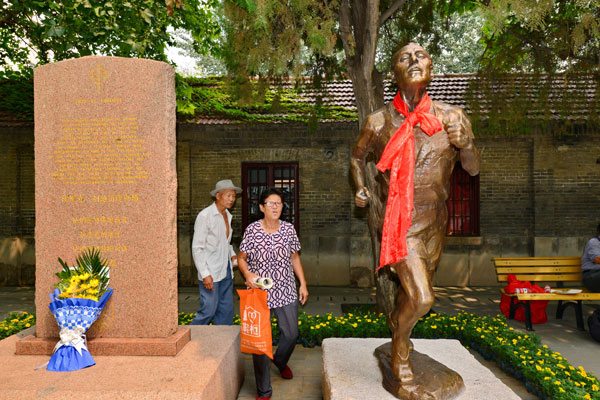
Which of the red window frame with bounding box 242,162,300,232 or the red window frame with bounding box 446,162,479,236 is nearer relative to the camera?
the red window frame with bounding box 242,162,300,232

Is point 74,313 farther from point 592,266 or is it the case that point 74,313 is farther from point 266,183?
point 266,183

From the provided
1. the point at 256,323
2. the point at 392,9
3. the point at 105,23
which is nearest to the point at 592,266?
the point at 392,9

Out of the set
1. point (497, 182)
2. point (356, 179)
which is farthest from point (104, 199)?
point (497, 182)

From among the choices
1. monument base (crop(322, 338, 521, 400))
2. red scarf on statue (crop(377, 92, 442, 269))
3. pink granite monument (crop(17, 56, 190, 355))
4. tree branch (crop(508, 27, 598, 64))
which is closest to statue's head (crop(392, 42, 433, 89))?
red scarf on statue (crop(377, 92, 442, 269))

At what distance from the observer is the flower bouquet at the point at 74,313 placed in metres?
3.62

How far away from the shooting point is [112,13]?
6461mm

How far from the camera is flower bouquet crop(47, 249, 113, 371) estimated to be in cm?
Result: 362

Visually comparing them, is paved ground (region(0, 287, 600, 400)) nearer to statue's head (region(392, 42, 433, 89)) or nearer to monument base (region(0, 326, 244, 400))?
monument base (region(0, 326, 244, 400))

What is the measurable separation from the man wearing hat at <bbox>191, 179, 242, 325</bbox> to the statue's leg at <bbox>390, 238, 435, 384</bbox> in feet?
9.73

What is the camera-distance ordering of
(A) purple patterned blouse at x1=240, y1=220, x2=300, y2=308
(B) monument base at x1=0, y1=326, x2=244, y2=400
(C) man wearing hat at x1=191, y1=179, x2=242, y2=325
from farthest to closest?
1. (C) man wearing hat at x1=191, y1=179, x2=242, y2=325
2. (A) purple patterned blouse at x1=240, y1=220, x2=300, y2=308
3. (B) monument base at x1=0, y1=326, x2=244, y2=400

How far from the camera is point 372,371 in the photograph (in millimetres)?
3783

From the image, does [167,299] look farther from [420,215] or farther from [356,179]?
[420,215]

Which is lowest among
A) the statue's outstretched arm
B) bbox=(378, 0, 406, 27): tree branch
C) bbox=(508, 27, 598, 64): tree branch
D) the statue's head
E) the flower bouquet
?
the flower bouquet

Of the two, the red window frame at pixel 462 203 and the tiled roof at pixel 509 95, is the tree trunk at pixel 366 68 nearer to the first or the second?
the tiled roof at pixel 509 95
